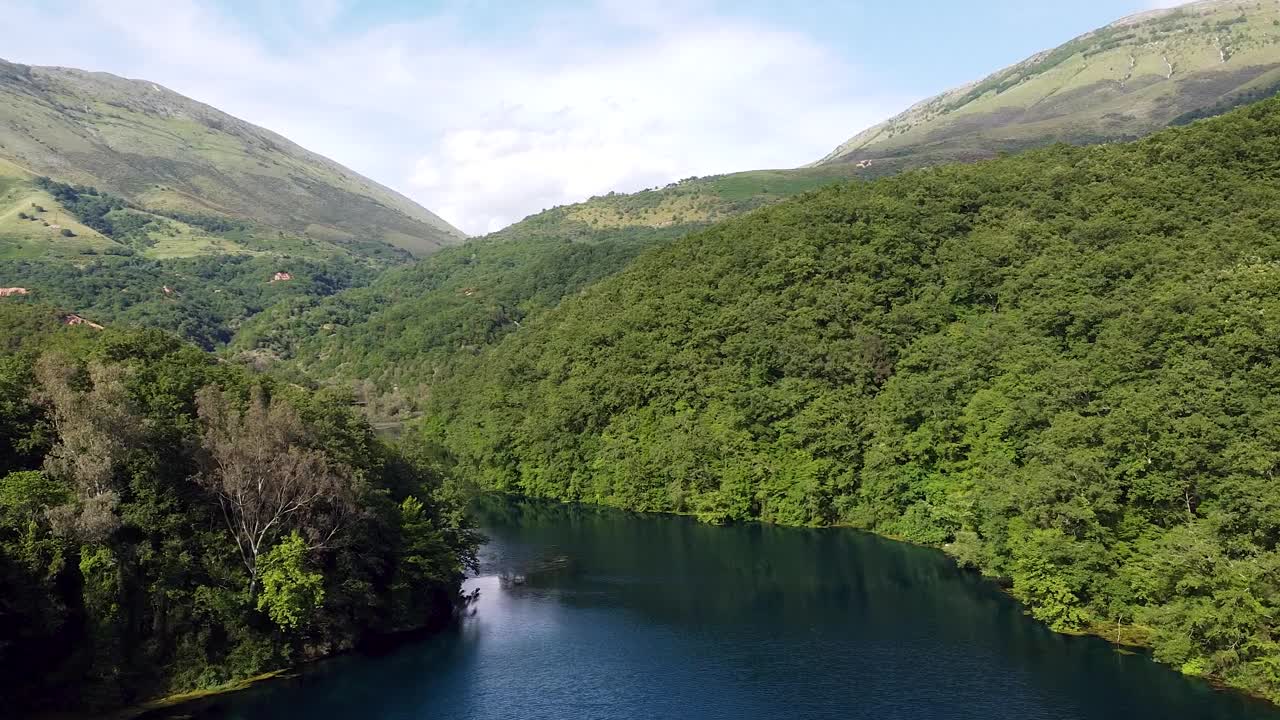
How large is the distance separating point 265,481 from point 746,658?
102 feet

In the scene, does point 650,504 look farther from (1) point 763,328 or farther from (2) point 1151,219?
(2) point 1151,219

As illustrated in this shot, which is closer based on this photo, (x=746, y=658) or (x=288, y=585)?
(x=288, y=585)

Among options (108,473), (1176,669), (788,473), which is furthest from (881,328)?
(108,473)

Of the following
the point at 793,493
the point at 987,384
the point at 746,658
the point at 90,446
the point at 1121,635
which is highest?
the point at 90,446

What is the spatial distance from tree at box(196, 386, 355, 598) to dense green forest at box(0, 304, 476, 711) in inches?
4.8

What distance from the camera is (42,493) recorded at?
46594mm

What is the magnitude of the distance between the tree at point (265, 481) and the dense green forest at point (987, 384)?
45.7 m

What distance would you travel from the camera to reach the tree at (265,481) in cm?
5322

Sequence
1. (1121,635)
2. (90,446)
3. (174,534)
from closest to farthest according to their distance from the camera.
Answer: (90,446), (174,534), (1121,635)

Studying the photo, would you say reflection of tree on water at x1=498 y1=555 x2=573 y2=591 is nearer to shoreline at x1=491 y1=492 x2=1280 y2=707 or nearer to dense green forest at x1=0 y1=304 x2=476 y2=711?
dense green forest at x1=0 y1=304 x2=476 y2=711

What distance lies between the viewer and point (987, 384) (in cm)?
8650

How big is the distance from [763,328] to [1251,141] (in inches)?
2134

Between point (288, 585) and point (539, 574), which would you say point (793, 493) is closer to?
point (539, 574)

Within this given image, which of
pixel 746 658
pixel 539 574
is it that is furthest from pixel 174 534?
pixel 539 574
